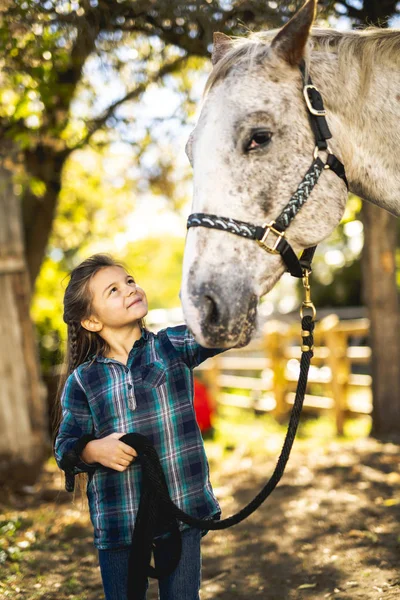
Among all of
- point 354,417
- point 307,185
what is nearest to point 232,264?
point 307,185

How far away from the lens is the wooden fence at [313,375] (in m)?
8.09

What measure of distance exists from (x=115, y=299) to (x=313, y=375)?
797 cm

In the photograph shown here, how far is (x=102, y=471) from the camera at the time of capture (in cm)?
218

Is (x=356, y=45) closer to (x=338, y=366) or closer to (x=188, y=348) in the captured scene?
(x=188, y=348)

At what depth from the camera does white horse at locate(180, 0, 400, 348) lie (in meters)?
1.93

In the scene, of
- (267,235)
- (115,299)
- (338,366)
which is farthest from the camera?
(338,366)

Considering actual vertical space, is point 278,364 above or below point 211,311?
below

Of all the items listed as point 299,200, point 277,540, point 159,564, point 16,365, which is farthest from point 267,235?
point 16,365

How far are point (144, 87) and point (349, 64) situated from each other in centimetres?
438

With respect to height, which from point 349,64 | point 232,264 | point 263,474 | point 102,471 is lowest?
point 263,474

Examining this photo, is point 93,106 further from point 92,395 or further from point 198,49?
point 92,395

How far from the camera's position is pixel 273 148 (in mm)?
2045

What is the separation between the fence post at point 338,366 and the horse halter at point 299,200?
6225mm

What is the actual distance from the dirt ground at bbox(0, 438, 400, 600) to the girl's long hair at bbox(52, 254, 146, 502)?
133 centimetres
